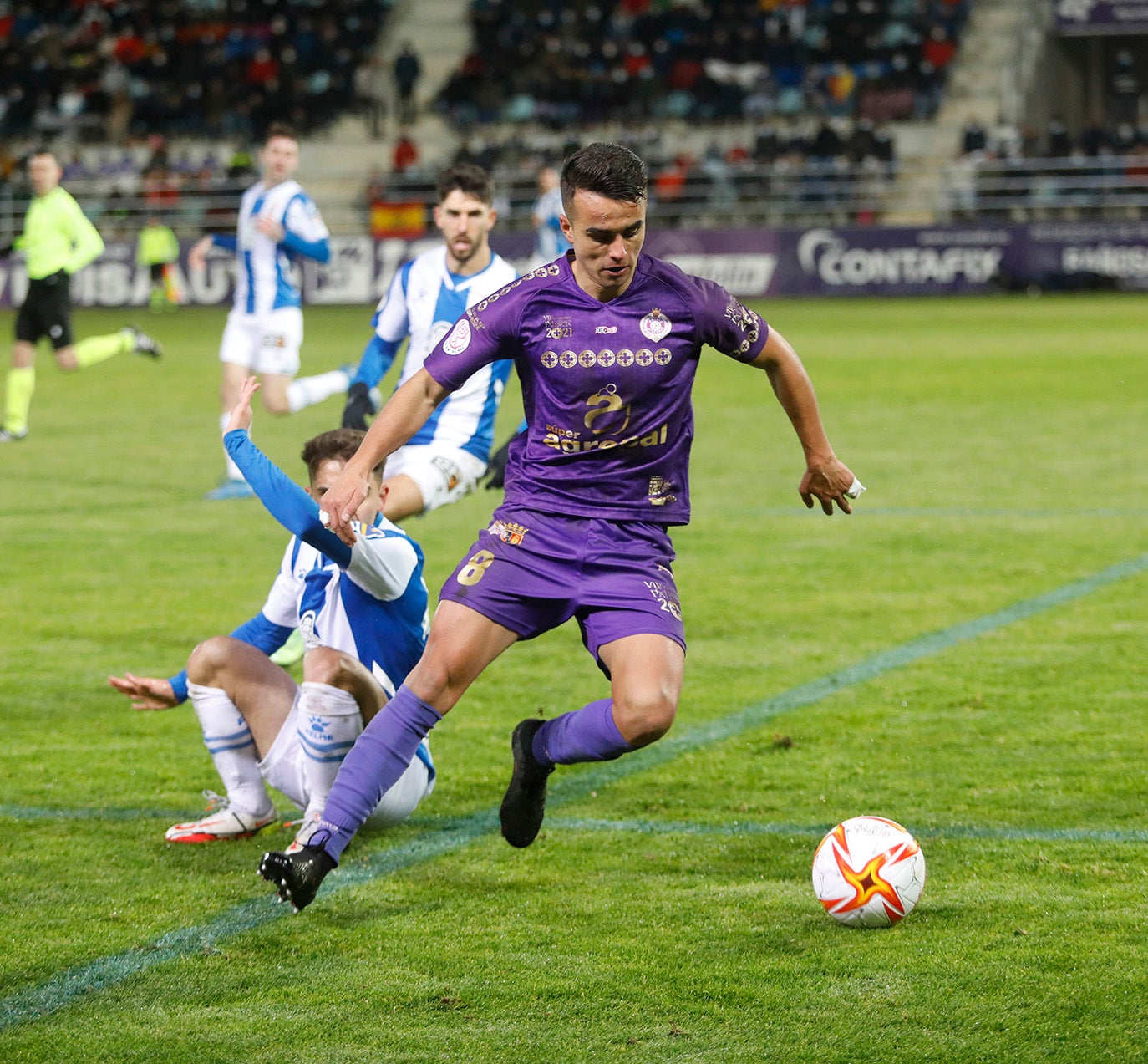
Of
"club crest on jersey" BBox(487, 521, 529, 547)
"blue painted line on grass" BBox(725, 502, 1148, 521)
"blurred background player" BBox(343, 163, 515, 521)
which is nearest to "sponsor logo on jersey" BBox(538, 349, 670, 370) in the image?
"club crest on jersey" BBox(487, 521, 529, 547)

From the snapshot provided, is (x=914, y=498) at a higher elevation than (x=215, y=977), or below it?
below

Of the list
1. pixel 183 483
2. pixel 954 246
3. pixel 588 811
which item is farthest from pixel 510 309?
pixel 954 246

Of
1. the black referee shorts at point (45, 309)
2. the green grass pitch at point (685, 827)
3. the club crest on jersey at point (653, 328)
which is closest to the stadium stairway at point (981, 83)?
the black referee shorts at point (45, 309)

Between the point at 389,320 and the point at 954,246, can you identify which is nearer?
the point at 389,320

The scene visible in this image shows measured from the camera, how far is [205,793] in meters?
4.90

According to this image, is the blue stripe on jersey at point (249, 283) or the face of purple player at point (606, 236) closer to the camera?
the face of purple player at point (606, 236)

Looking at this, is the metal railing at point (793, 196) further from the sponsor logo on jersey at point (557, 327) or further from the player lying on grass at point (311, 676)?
the sponsor logo on jersey at point (557, 327)

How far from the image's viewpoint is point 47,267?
47.3ft

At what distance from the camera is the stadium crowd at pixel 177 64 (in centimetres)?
3472

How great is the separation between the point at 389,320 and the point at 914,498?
4501 mm

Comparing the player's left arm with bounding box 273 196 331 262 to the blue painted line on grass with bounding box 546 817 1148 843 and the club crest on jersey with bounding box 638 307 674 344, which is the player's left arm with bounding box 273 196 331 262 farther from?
the club crest on jersey with bounding box 638 307 674 344

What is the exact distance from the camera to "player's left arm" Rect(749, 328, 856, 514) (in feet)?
14.5

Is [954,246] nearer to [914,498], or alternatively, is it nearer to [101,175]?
[101,175]

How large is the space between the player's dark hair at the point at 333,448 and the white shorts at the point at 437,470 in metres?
2.31
